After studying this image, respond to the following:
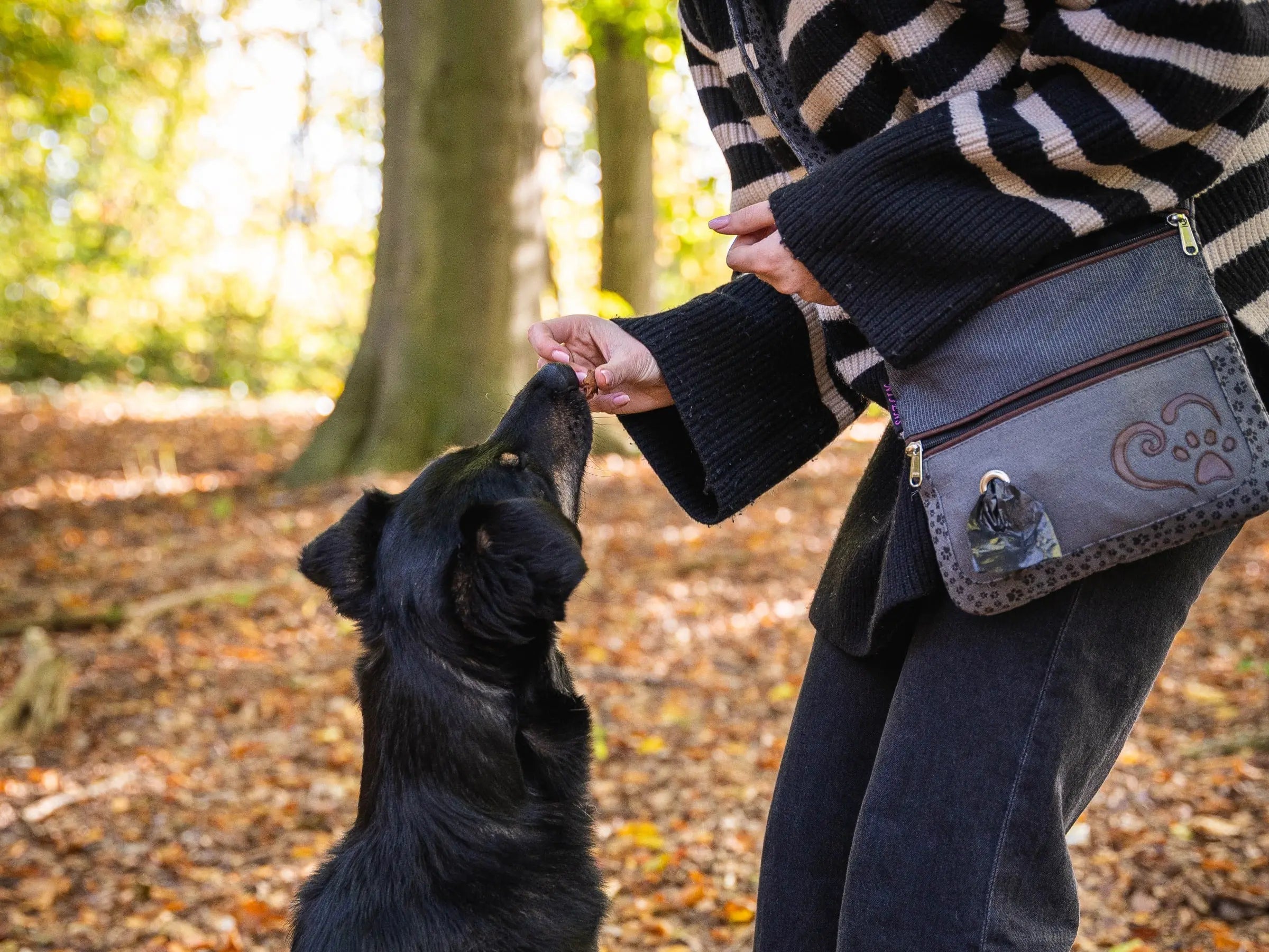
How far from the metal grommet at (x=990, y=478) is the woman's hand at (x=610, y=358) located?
2.57 feet

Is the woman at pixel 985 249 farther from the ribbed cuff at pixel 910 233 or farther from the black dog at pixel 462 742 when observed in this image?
the black dog at pixel 462 742

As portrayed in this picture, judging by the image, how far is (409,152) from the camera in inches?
368

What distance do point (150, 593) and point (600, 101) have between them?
8554 millimetres

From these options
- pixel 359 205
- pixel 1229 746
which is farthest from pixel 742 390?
pixel 359 205

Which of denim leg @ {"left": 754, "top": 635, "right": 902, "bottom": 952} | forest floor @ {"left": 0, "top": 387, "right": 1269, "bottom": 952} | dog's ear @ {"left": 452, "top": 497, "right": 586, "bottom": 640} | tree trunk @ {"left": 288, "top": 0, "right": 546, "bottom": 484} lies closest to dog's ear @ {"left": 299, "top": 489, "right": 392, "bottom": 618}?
dog's ear @ {"left": 452, "top": 497, "right": 586, "bottom": 640}

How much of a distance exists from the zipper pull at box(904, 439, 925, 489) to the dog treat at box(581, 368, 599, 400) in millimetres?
771

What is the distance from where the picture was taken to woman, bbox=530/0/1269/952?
1547 mm

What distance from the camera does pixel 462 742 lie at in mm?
2238

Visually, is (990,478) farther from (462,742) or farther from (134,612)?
(134,612)

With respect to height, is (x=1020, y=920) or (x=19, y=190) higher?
(x=19, y=190)

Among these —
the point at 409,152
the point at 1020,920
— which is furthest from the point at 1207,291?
the point at 409,152

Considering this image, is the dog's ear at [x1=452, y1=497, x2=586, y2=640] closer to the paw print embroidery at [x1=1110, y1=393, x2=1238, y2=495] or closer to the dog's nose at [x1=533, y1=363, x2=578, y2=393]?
the dog's nose at [x1=533, y1=363, x2=578, y2=393]

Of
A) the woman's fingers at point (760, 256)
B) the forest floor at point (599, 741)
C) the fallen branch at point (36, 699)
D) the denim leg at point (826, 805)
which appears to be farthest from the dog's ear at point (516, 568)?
the fallen branch at point (36, 699)

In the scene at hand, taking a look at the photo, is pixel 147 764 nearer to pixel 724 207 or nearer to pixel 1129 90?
pixel 1129 90
